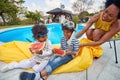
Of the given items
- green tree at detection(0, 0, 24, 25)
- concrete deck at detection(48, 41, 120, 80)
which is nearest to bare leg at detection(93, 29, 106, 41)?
concrete deck at detection(48, 41, 120, 80)

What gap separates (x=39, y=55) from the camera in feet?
8.44

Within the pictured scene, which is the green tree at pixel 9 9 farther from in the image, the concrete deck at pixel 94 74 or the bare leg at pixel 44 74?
A: the bare leg at pixel 44 74

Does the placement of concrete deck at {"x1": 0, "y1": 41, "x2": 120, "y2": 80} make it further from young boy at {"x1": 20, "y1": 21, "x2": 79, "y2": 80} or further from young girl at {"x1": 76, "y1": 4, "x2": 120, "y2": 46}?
young girl at {"x1": 76, "y1": 4, "x2": 120, "y2": 46}

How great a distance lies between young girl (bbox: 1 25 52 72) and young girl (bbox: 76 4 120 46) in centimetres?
93

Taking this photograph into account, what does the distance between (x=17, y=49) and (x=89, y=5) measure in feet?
94.3

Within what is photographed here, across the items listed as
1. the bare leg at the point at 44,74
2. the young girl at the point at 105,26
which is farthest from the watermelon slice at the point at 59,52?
the young girl at the point at 105,26

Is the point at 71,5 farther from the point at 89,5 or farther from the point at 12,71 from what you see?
the point at 12,71

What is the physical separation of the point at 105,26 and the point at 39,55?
130 cm

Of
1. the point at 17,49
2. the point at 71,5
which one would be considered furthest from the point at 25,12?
the point at 17,49

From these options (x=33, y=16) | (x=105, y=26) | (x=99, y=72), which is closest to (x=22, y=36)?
(x=105, y=26)

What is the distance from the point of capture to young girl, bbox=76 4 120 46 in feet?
9.27

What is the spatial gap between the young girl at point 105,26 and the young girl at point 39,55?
0.93m

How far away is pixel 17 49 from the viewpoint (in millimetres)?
3506

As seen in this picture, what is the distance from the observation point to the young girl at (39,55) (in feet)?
8.18
